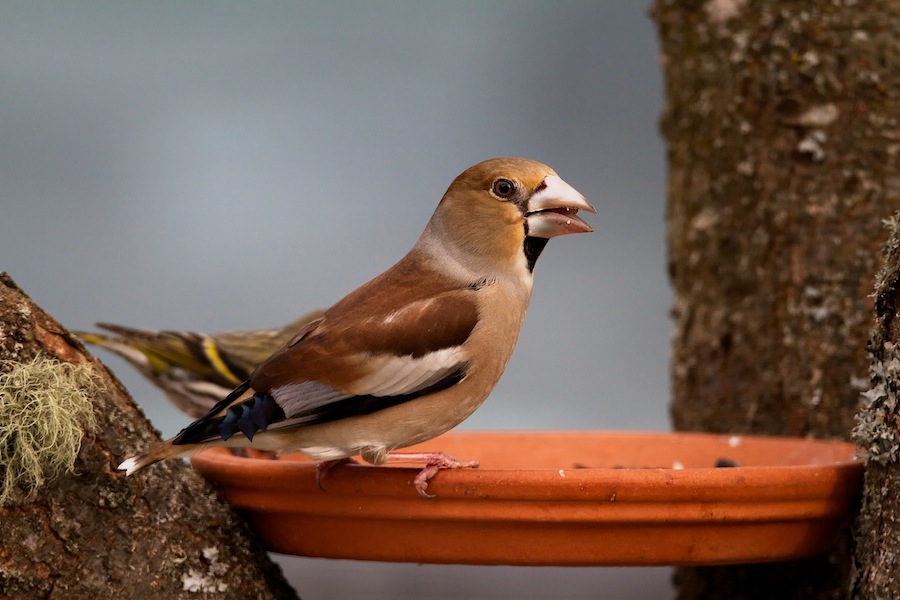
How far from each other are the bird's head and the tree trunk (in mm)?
856

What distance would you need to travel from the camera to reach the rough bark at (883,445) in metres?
1.92

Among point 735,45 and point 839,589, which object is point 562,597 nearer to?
point 839,589

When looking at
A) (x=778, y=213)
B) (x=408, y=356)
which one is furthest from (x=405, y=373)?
(x=778, y=213)

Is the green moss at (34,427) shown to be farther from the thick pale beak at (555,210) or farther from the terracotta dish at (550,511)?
the thick pale beak at (555,210)

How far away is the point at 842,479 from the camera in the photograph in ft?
6.77

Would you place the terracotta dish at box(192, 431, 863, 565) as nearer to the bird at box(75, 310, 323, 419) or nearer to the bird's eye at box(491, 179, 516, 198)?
the bird's eye at box(491, 179, 516, 198)

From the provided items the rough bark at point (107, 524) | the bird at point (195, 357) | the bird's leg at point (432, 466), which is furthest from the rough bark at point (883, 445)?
the bird at point (195, 357)

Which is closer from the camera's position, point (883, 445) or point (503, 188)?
point (883, 445)

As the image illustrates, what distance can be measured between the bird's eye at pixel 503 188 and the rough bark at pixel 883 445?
2.50 feet

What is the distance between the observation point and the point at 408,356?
207cm

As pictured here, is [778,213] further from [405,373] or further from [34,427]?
[34,427]

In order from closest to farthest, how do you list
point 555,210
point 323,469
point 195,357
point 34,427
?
point 34,427
point 323,469
point 555,210
point 195,357

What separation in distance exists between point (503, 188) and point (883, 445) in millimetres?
921


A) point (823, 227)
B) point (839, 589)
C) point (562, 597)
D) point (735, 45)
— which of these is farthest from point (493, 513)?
point (562, 597)
